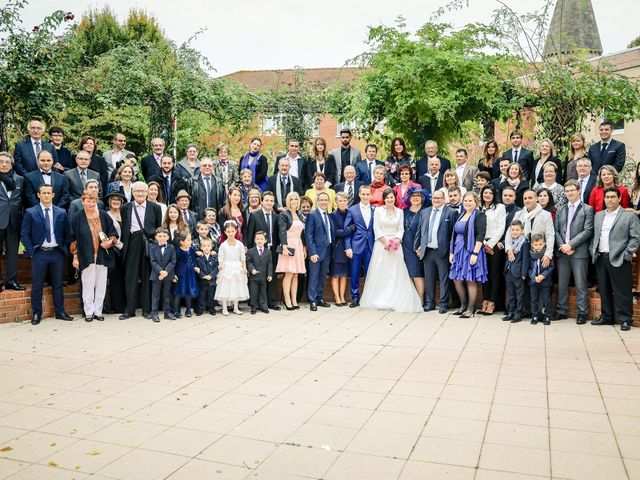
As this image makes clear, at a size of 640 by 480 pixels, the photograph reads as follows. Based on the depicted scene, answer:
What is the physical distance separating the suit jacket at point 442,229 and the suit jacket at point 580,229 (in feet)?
5.12

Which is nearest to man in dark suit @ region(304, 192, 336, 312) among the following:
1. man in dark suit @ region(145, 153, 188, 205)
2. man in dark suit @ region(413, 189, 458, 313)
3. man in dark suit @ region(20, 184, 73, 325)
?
man in dark suit @ region(413, 189, 458, 313)

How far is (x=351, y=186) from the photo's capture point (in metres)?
11.1

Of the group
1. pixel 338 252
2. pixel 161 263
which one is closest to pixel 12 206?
pixel 161 263

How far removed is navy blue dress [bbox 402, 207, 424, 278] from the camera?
10.3 metres

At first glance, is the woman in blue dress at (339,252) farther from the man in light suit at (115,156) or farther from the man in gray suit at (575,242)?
the man in light suit at (115,156)

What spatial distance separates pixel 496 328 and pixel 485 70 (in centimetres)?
559

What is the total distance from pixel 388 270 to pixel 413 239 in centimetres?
64

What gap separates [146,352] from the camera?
743 centimetres

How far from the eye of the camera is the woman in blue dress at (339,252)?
10.6 m

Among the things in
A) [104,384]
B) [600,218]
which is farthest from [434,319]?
[104,384]

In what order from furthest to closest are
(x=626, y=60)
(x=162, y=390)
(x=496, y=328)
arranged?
→ (x=626, y=60)
(x=496, y=328)
(x=162, y=390)

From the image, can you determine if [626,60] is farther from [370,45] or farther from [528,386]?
[528,386]

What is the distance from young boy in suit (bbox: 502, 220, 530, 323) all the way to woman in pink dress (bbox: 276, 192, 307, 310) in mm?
3173

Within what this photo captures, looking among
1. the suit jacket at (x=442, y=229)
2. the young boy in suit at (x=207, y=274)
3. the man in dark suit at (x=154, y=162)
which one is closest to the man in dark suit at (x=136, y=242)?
the young boy in suit at (x=207, y=274)
